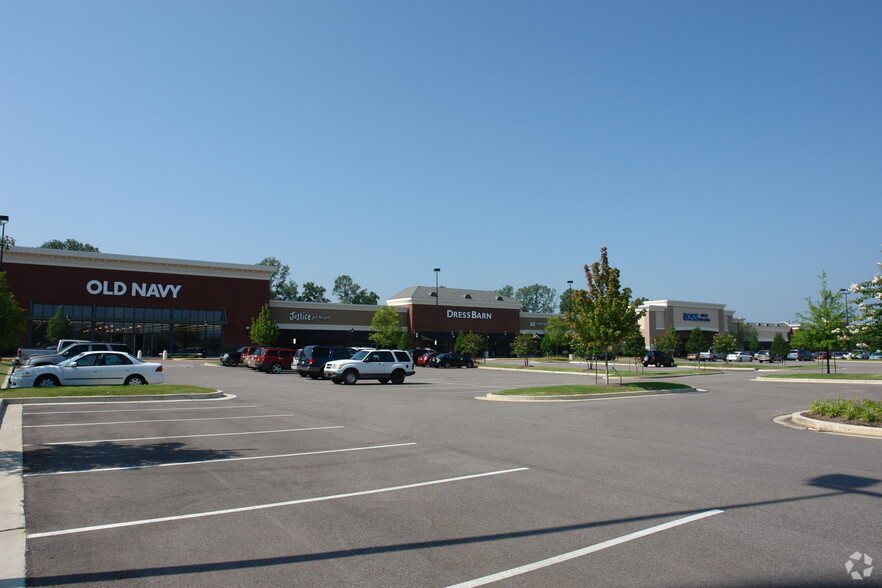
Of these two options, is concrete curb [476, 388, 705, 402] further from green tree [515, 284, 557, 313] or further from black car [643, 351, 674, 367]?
green tree [515, 284, 557, 313]

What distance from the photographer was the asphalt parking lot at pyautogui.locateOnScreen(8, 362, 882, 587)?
201 inches

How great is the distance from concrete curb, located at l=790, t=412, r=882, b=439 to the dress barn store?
2359 inches

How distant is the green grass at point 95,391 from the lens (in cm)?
1786

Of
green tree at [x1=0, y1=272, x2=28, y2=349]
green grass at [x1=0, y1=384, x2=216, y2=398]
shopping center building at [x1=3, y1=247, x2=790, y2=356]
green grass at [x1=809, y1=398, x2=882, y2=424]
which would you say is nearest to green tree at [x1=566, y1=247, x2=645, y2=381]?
green grass at [x1=809, y1=398, x2=882, y2=424]

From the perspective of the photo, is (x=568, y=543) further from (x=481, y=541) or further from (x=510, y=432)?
(x=510, y=432)

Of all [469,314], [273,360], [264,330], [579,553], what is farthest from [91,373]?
[469,314]

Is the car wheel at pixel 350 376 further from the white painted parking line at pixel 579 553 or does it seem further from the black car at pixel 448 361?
the black car at pixel 448 361

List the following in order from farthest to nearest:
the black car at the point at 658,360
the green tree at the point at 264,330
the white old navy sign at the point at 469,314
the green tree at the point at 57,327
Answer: the white old navy sign at the point at 469,314
the green tree at the point at 264,330
the black car at the point at 658,360
the green tree at the point at 57,327

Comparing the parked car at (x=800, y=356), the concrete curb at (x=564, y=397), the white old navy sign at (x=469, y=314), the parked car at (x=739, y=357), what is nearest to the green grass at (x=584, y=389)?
the concrete curb at (x=564, y=397)

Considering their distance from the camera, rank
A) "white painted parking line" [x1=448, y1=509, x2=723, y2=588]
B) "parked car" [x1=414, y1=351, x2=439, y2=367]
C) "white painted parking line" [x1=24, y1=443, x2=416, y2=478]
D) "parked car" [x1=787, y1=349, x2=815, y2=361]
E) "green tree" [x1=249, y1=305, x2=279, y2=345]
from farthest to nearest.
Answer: "parked car" [x1=787, y1=349, x2=815, y2=361]
"green tree" [x1=249, y1=305, x2=279, y2=345]
"parked car" [x1=414, y1=351, x2=439, y2=367]
"white painted parking line" [x1=24, y1=443, x2=416, y2=478]
"white painted parking line" [x1=448, y1=509, x2=723, y2=588]

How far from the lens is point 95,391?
18.9 m

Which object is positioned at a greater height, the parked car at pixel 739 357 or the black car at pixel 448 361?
the black car at pixel 448 361

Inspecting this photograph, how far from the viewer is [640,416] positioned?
16.5m

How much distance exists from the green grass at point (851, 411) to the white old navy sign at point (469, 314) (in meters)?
64.9
